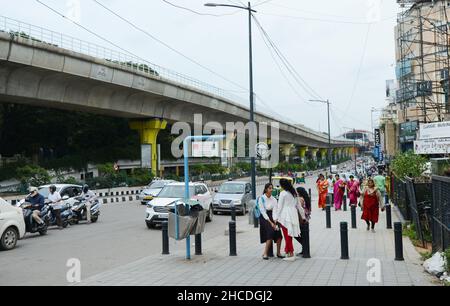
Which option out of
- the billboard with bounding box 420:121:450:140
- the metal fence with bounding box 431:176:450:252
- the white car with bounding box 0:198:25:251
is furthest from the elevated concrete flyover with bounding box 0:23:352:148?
the metal fence with bounding box 431:176:450:252

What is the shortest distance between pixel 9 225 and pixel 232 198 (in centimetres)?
1188

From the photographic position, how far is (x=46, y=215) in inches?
604

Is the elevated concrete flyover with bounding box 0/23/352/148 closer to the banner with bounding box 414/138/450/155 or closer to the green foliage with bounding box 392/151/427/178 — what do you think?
the green foliage with bounding box 392/151/427/178

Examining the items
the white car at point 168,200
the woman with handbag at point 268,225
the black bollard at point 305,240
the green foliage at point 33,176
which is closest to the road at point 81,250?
the white car at point 168,200

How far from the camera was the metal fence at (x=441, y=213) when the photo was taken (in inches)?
334

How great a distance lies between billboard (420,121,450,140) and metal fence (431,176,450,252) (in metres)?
2.07

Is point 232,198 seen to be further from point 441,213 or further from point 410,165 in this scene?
point 441,213

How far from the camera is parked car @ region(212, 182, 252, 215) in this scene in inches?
885

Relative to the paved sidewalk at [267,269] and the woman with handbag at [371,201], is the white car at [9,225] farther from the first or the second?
the woman with handbag at [371,201]

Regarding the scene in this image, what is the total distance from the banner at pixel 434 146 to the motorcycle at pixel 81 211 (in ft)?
40.0

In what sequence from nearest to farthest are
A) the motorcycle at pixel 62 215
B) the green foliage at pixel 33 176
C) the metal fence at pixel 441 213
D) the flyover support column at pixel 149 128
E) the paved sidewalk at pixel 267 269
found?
1. the paved sidewalk at pixel 267 269
2. the metal fence at pixel 441 213
3. the motorcycle at pixel 62 215
4. the green foliage at pixel 33 176
5. the flyover support column at pixel 149 128

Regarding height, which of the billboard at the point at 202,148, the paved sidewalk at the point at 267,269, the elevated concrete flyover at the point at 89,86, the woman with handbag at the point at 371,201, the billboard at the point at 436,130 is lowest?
the paved sidewalk at the point at 267,269

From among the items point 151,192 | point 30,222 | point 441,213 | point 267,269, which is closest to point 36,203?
point 30,222
